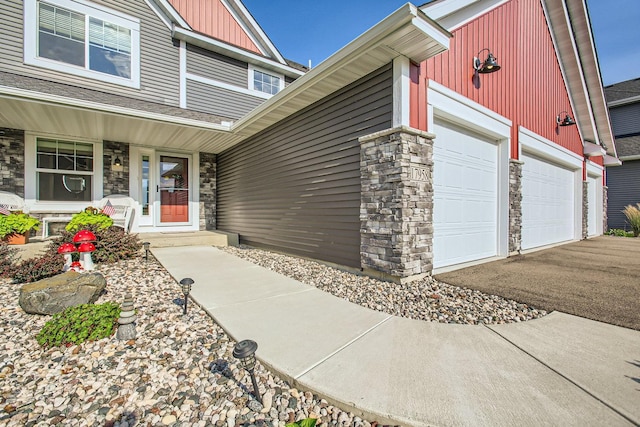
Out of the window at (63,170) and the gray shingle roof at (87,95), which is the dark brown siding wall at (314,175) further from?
the window at (63,170)

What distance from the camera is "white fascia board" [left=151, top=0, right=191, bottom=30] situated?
7.15 metres

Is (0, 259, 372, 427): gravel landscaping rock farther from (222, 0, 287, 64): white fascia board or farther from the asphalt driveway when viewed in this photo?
(222, 0, 287, 64): white fascia board

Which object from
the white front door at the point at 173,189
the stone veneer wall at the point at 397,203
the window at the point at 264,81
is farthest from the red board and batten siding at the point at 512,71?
the white front door at the point at 173,189

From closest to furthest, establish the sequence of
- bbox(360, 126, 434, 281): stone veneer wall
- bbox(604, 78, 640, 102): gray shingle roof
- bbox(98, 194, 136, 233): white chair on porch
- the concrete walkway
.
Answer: the concrete walkway
bbox(360, 126, 434, 281): stone veneer wall
bbox(98, 194, 136, 233): white chair on porch
bbox(604, 78, 640, 102): gray shingle roof

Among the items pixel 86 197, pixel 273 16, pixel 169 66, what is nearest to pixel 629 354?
pixel 86 197

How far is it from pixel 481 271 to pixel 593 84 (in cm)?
797

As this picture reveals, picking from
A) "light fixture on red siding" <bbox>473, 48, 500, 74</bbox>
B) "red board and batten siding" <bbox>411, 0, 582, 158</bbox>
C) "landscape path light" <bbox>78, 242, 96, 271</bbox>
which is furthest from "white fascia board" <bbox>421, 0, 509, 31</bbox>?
"landscape path light" <bbox>78, 242, 96, 271</bbox>

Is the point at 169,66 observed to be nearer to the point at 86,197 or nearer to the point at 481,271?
the point at 86,197

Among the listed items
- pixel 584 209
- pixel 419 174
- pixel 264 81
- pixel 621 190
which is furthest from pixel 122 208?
pixel 621 190

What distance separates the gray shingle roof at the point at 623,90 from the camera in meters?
12.9

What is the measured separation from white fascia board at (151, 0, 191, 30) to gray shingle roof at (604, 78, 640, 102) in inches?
700

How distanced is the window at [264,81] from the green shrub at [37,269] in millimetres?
6799

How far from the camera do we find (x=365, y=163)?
13.0 ft

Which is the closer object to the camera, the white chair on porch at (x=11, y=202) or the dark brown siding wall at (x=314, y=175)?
the dark brown siding wall at (x=314, y=175)
